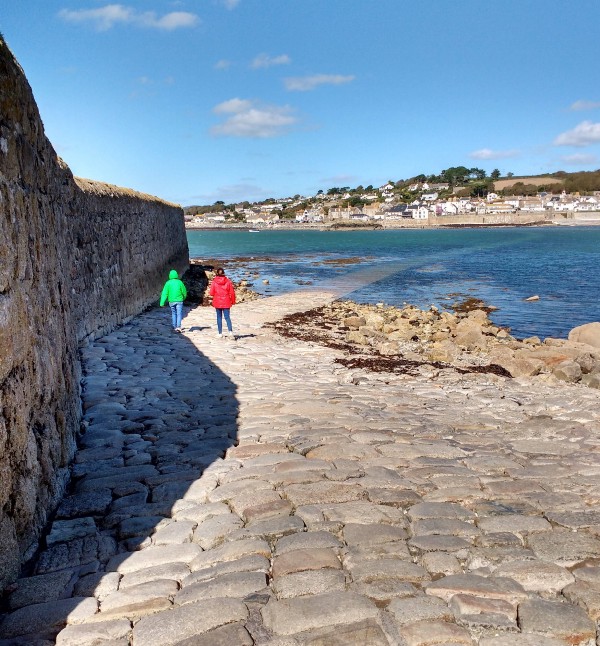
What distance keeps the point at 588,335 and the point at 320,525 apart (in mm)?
13402

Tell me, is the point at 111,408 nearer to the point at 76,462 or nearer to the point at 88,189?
the point at 76,462

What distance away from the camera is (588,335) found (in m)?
15.0

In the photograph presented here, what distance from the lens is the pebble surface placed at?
2.82m

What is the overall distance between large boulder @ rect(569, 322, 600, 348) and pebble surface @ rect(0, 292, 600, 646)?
809 centimetres

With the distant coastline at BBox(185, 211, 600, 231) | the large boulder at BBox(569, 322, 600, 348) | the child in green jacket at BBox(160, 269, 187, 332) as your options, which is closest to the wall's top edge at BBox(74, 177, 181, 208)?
the child in green jacket at BBox(160, 269, 187, 332)

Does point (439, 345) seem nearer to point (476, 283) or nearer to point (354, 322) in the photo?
point (354, 322)

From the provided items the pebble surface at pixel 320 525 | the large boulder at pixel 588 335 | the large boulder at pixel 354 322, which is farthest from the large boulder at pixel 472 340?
the pebble surface at pixel 320 525

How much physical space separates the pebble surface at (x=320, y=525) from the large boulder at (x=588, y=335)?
8.09m

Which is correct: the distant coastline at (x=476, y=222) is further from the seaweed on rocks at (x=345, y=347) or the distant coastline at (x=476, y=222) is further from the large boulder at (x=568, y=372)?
the large boulder at (x=568, y=372)

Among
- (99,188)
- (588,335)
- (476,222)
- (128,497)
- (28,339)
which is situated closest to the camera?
(28,339)

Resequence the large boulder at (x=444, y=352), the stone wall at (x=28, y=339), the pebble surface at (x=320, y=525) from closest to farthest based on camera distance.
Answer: the pebble surface at (x=320, y=525) < the stone wall at (x=28, y=339) < the large boulder at (x=444, y=352)

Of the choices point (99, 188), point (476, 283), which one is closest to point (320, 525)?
point (99, 188)

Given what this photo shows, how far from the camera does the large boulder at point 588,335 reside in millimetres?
14656

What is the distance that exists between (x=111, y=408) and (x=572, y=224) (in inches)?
7179
